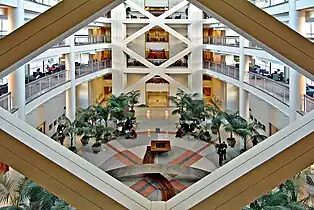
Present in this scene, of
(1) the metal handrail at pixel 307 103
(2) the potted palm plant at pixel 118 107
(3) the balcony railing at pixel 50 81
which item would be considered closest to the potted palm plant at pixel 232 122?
(1) the metal handrail at pixel 307 103

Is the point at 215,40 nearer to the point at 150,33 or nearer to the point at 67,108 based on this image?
the point at 150,33

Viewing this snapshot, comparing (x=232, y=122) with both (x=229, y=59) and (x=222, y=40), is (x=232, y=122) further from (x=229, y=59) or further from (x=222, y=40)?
(x=229, y=59)

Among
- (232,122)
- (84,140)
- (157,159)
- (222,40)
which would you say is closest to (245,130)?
(232,122)

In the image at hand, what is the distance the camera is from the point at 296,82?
45.7 ft

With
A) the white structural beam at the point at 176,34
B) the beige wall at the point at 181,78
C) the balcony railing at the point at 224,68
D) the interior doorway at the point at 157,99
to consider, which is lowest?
the interior doorway at the point at 157,99

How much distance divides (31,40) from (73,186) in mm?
496

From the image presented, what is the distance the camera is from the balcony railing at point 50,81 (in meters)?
15.9

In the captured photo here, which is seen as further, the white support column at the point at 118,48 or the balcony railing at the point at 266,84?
the white support column at the point at 118,48

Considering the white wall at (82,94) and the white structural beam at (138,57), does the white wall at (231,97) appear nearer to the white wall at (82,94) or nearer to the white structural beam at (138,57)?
the white structural beam at (138,57)

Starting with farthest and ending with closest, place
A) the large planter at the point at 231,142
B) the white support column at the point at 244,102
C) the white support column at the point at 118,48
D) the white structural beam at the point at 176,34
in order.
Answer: the white support column at the point at 118,48 < the white structural beam at the point at 176,34 < the white support column at the point at 244,102 < the large planter at the point at 231,142

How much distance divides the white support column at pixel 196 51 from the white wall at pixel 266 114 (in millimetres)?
6303

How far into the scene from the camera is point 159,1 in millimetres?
32594

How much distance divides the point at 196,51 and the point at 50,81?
47.0ft

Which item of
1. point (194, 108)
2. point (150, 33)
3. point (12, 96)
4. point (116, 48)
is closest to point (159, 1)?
point (150, 33)
